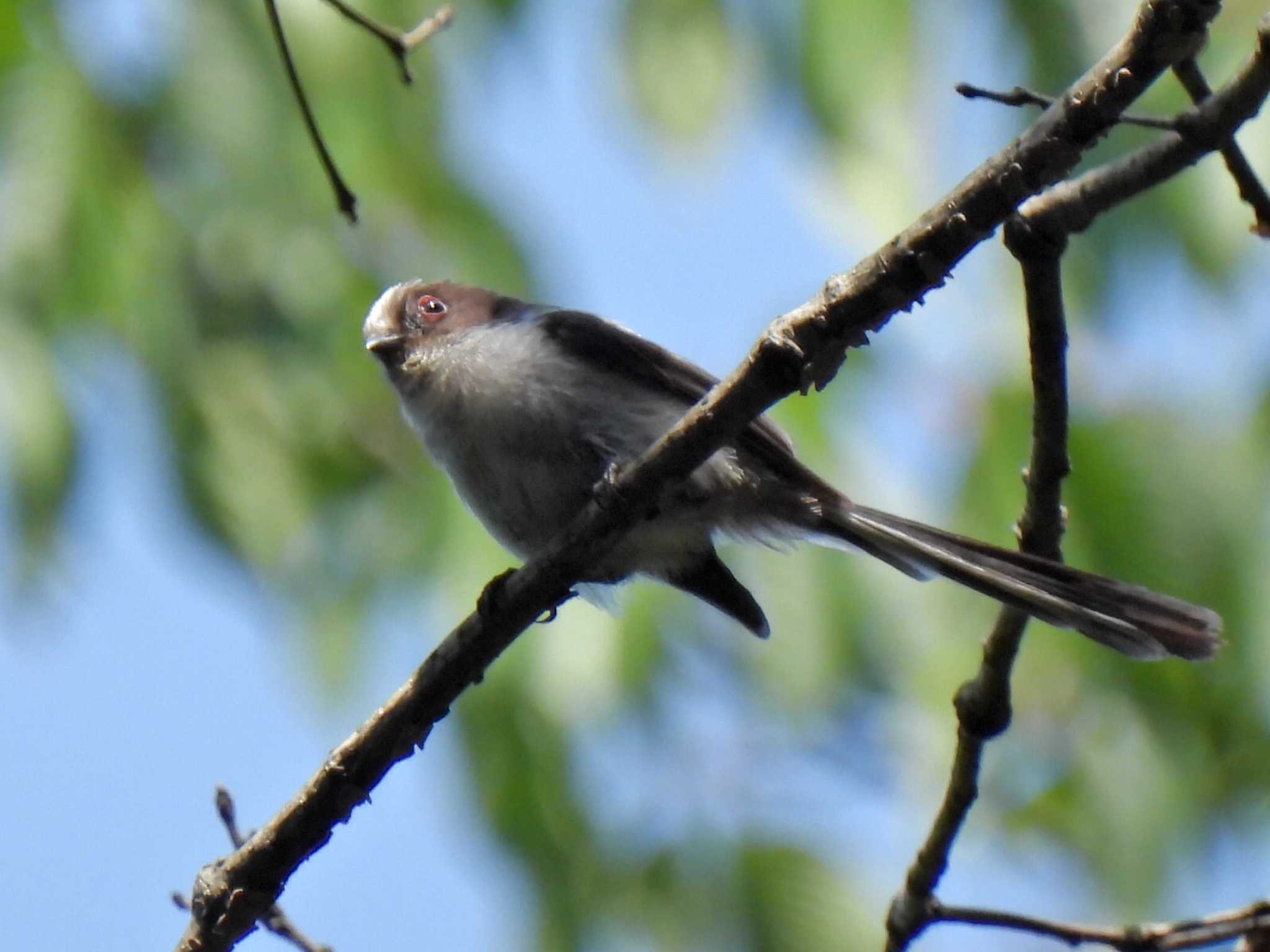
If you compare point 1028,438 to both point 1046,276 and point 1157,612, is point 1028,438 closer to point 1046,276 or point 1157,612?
point 1157,612

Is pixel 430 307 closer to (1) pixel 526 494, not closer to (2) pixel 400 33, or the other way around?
(1) pixel 526 494

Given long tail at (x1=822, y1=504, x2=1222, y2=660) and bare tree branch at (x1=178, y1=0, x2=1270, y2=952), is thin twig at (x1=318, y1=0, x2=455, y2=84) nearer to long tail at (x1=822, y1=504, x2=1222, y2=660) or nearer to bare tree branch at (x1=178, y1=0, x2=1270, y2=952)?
bare tree branch at (x1=178, y1=0, x2=1270, y2=952)

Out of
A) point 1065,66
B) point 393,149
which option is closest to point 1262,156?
point 1065,66

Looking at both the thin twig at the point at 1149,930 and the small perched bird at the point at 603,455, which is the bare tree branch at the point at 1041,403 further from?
the small perched bird at the point at 603,455

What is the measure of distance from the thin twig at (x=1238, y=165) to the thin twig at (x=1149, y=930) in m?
0.97

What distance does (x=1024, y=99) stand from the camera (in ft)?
7.01

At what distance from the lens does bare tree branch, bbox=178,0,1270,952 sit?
1.82 meters

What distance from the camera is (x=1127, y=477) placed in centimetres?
286

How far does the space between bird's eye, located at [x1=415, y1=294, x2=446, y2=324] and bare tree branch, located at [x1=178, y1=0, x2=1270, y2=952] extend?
4.88 feet

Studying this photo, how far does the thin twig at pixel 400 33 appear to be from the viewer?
2.46 metres

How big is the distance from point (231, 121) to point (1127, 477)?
199cm

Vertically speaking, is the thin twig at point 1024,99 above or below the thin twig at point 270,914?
above

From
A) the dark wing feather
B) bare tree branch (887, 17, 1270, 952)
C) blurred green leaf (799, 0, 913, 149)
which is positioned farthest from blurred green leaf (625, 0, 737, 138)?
bare tree branch (887, 17, 1270, 952)

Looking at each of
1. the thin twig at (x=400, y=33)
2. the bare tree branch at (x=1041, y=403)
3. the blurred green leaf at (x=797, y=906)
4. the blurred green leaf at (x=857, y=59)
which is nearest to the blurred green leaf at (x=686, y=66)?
the blurred green leaf at (x=857, y=59)
